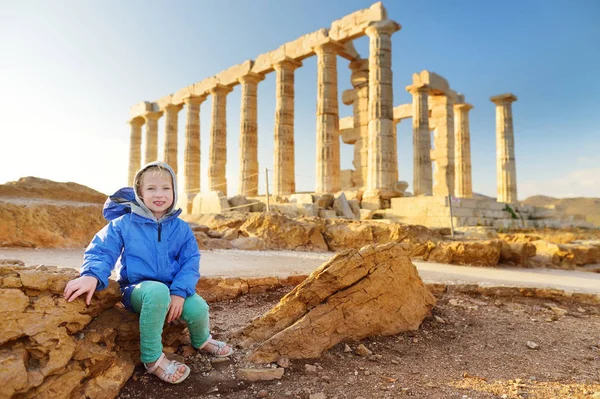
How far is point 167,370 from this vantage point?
91.3 inches

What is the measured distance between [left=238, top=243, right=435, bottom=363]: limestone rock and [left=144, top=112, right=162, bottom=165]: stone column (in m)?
28.0

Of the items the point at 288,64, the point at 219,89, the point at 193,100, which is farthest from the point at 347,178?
the point at 193,100

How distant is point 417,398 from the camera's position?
2.25m

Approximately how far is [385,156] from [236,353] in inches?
590

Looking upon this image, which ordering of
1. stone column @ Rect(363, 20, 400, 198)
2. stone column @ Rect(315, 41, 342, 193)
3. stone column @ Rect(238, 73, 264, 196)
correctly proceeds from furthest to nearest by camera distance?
→ stone column @ Rect(238, 73, 264, 196) < stone column @ Rect(315, 41, 342, 193) < stone column @ Rect(363, 20, 400, 198)

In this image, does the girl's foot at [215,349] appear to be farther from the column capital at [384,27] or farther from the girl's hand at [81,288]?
the column capital at [384,27]

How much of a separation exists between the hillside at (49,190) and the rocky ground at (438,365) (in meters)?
5.14

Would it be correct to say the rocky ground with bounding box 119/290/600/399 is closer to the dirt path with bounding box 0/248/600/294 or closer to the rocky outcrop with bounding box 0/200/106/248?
the dirt path with bounding box 0/248/600/294

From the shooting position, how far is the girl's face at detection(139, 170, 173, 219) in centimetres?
262

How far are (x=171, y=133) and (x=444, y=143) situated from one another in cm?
1749

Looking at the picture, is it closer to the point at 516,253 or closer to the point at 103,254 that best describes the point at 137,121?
the point at 516,253

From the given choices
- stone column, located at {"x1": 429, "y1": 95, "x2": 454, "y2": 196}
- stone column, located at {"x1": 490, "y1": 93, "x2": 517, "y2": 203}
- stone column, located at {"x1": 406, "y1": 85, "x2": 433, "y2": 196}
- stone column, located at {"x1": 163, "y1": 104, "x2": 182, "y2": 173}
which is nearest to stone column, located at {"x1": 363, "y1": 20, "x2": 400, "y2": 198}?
stone column, located at {"x1": 406, "y1": 85, "x2": 433, "y2": 196}

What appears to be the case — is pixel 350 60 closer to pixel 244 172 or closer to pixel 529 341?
pixel 244 172

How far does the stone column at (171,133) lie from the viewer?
2748 cm
